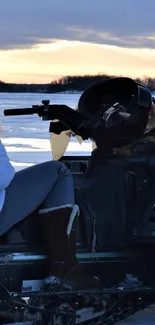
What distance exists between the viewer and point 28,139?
13.2 metres

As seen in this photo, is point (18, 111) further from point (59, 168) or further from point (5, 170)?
point (5, 170)

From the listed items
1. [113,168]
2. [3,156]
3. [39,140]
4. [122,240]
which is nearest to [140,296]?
[122,240]

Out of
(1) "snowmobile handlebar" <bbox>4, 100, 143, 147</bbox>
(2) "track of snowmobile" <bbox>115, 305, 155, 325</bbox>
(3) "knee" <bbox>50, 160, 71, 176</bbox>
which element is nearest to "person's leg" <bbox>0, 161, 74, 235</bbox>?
(3) "knee" <bbox>50, 160, 71, 176</bbox>

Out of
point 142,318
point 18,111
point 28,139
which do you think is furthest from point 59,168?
point 28,139

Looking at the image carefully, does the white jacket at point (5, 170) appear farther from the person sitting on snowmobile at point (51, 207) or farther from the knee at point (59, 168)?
the knee at point (59, 168)

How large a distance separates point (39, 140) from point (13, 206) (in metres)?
9.73

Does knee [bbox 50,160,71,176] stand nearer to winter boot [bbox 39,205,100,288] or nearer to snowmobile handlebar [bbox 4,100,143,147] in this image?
winter boot [bbox 39,205,100,288]

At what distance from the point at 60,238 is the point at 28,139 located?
9.86m

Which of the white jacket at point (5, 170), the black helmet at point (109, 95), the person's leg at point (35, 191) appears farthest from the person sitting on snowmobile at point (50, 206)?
the black helmet at point (109, 95)

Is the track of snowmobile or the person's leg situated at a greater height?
the person's leg

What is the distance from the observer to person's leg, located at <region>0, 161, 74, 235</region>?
3395 millimetres

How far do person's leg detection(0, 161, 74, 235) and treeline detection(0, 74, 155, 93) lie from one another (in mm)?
870

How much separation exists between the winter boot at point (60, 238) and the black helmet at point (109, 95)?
684 millimetres

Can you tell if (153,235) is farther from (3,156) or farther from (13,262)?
(3,156)
